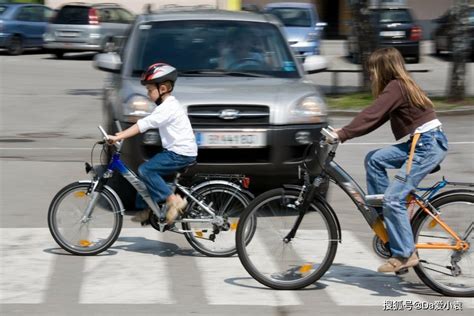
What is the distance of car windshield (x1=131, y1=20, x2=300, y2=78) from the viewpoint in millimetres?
10000

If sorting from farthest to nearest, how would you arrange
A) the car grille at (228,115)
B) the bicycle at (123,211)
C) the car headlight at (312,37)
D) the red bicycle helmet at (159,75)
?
the car headlight at (312,37)
the car grille at (228,115)
the bicycle at (123,211)
the red bicycle helmet at (159,75)

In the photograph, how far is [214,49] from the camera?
33.3 feet

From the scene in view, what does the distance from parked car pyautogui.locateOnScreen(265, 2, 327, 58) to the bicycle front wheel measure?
1975 cm

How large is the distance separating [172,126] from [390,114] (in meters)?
1.70

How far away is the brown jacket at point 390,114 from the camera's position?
6.57 metres

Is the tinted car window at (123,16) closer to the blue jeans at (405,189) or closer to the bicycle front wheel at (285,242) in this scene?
the bicycle front wheel at (285,242)

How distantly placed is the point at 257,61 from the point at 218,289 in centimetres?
383

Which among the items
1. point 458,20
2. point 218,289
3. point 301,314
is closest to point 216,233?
point 218,289

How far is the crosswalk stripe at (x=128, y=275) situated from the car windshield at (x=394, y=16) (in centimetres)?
2127

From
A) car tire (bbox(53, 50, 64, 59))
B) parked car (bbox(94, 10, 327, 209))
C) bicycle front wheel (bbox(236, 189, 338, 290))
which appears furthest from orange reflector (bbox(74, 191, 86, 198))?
car tire (bbox(53, 50, 64, 59))

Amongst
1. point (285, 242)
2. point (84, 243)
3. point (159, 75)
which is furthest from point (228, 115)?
point (285, 242)

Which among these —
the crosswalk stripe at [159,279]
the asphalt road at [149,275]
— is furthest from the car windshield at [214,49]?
the crosswalk stripe at [159,279]

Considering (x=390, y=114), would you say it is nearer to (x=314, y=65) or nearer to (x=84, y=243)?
(x=84, y=243)

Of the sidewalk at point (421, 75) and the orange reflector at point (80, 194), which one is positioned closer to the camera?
the orange reflector at point (80, 194)
